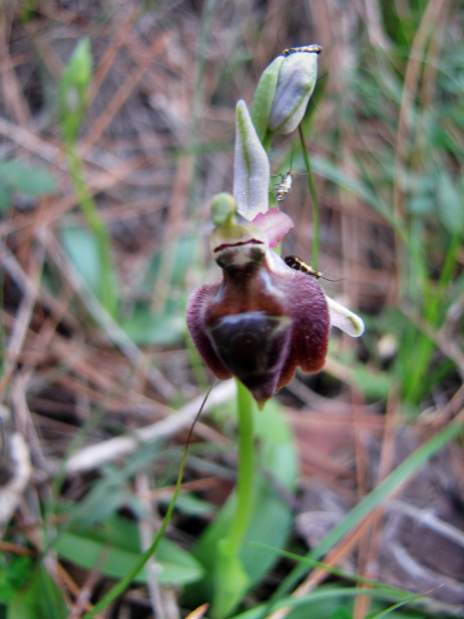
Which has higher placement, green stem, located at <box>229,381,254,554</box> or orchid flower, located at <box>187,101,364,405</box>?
orchid flower, located at <box>187,101,364,405</box>

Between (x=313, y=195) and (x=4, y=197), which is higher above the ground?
(x=313, y=195)

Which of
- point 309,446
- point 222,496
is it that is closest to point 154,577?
point 222,496

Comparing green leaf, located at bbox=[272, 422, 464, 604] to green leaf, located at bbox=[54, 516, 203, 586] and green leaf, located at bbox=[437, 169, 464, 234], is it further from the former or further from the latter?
green leaf, located at bbox=[437, 169, 464, 234]

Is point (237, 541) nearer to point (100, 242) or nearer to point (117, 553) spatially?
point (117, 553)

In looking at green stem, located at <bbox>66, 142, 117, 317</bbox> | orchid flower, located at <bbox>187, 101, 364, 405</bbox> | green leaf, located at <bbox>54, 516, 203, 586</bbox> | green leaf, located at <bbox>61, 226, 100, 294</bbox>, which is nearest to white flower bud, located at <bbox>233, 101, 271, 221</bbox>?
orchid flower, located at <bbox>187, 101, 364, 405</bbox>

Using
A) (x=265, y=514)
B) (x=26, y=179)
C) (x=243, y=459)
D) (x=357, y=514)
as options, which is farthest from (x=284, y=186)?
(x=26, y=179)

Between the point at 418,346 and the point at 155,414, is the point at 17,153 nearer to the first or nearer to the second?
the point at 155,414
